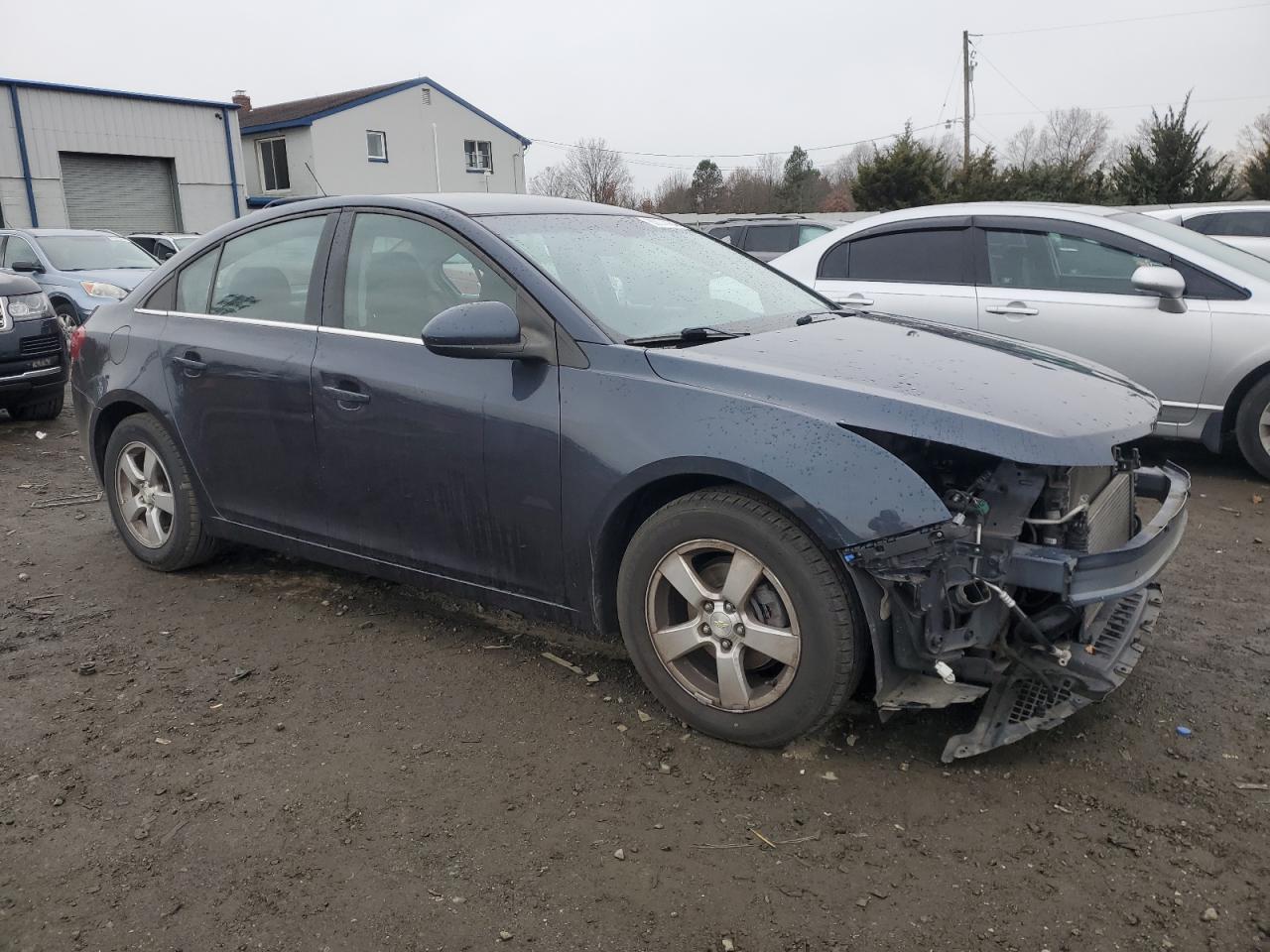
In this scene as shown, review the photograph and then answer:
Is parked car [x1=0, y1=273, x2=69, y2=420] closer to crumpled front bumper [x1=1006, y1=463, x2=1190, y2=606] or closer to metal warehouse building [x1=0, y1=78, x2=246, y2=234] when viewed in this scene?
crumpled front bumper [x1=1006, y1=463, x2=1190, y2=606]

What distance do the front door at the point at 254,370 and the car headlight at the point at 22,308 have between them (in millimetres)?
4837

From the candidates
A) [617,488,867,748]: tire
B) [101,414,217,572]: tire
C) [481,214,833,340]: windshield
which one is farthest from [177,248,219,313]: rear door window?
[617,488,867,748]: tire

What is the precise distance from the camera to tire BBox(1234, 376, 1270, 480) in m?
5.70

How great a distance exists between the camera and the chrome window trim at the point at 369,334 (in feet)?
11.8

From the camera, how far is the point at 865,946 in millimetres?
2230

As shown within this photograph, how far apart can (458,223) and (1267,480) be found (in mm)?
5040

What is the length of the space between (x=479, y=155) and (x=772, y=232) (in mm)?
30208

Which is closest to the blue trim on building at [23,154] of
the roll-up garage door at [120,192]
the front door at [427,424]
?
the roll-up garage door at [120,192]

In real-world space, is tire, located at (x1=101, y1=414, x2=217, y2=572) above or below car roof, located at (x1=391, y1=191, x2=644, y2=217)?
below

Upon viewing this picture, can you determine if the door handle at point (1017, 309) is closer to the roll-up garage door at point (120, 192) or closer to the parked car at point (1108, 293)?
the parked car at point (1108, 293)

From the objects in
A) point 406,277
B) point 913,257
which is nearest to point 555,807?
point 406,277

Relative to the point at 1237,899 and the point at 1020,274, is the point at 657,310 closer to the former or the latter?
the point at 1237,899

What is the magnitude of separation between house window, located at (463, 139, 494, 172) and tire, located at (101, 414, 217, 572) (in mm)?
39877

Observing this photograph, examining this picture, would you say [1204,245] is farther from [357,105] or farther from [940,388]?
[357,105]
